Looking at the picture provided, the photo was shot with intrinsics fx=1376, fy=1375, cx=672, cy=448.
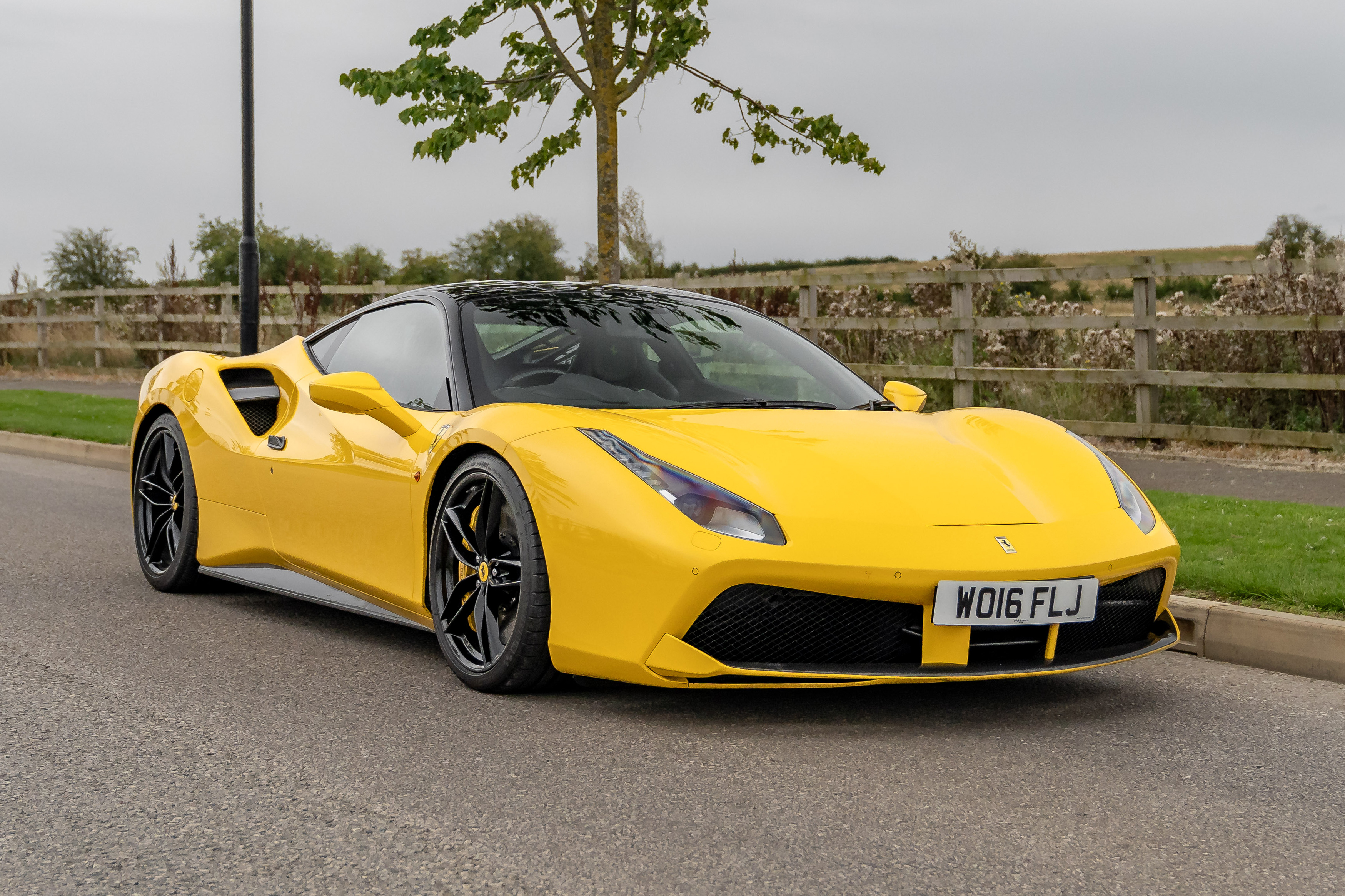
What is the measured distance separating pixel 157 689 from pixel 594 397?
166cm

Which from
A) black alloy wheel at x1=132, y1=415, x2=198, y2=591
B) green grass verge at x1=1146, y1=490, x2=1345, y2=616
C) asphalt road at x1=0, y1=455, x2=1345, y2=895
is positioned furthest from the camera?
Answer: black alloy wheel at x1=132, y1=415, x2=198, y2=591

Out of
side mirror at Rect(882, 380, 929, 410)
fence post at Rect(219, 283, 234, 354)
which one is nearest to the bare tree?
side mirror at Rect(882, 380, 929, 410)

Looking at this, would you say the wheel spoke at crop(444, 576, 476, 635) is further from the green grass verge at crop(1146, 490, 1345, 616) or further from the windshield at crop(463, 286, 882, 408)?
the green grass verge at crop(1146, 490, 1345, 616)

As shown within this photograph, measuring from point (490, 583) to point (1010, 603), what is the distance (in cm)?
153

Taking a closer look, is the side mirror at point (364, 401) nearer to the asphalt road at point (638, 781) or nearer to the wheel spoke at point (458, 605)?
the wheel spoke at point (458, 605)

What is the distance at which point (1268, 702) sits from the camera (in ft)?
14.1

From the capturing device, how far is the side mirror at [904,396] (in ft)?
16.5

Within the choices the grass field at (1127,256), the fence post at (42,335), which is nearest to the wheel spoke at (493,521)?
the fence post at (42,335)

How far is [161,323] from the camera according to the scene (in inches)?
926

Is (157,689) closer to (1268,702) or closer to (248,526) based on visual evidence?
(248,526)

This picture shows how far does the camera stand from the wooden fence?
10.2 m

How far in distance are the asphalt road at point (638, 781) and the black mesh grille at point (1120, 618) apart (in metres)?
0.25

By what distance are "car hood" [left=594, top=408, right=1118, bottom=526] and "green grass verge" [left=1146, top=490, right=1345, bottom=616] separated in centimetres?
125

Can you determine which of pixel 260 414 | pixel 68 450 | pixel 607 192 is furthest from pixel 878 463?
pixel 68 450
